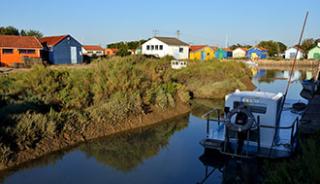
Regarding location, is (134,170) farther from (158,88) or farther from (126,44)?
(126,44)

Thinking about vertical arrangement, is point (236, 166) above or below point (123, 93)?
below

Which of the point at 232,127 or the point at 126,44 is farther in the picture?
the point at 126,44

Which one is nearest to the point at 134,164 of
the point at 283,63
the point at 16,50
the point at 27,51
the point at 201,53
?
the point at 16,50

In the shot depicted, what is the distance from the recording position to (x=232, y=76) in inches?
981

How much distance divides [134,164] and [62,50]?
90.9 ft

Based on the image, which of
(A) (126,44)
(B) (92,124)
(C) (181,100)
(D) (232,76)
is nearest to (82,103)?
(B) (92,124)

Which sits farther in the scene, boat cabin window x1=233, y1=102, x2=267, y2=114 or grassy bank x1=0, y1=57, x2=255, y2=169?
grassy bank x1=0, y1=57, x2=255, y2=169

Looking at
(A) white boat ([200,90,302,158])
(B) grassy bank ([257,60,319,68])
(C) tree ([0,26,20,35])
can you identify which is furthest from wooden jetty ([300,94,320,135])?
(C) tree ([0,26,20,35])

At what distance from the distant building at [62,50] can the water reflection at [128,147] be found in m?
24.3

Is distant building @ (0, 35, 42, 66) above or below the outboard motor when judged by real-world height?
above

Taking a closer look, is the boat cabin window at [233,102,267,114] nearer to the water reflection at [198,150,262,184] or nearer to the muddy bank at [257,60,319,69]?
the water reflection at [198,150,262,184]

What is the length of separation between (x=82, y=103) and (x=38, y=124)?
2.93 metres

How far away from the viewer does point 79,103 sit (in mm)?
12242

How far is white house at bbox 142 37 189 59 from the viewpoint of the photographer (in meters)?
50.9
